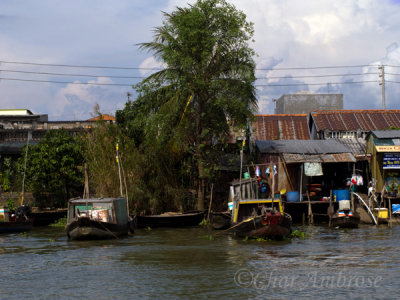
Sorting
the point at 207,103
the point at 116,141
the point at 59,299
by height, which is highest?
the point at 207,103

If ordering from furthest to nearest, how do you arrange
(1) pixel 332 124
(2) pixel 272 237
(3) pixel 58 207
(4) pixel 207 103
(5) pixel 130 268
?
1. (1) pixel 332 124
2. (3) pixel 58 207
3. (4) pixel 207 103
4. (2) pixel 272 237
5. (5) pixel 130 268

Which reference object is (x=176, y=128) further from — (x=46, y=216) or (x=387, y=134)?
(x=387, y=134)

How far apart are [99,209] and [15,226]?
5460 mm

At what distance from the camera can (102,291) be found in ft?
40.4

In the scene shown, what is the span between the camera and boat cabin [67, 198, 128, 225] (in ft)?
72.3

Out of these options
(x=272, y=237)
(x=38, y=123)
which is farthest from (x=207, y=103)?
(x=38, y=123)

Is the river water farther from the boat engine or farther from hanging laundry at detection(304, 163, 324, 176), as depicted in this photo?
hanging laundry at detection(304, 163, 324, 176)

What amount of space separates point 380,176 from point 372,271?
15.9 meters

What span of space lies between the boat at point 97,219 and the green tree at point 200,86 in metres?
5.58

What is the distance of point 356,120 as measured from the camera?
3434 cm

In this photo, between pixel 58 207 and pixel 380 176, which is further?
pixel 58 207

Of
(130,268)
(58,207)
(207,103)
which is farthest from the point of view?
(58,207)

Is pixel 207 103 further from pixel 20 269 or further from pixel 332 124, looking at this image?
pixel 20 269

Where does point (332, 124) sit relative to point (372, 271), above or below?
above
